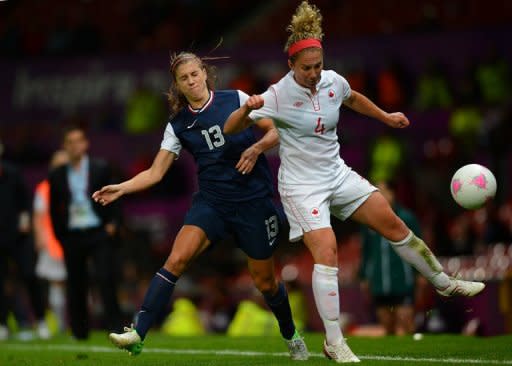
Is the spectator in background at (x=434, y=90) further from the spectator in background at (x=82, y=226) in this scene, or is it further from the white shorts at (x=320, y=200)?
the white shorts at (x=320, y=200)

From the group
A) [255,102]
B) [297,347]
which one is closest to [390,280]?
[297,347]

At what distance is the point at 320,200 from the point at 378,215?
47cm

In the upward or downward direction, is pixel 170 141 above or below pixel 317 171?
above

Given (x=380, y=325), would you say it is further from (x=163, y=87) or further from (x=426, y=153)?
(x=163, y=87)

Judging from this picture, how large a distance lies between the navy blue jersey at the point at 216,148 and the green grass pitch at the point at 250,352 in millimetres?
1304

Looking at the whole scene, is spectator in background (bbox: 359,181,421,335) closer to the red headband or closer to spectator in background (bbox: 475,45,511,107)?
spectator in background (bbox: 475,45,511,107)

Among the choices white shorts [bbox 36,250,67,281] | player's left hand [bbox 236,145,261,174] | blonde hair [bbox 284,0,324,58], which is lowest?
white shorts [bbox 36,250,67,281]

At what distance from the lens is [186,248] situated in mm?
8523

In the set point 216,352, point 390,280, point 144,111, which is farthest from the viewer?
point 144,111

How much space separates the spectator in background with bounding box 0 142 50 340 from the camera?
46.5 feet

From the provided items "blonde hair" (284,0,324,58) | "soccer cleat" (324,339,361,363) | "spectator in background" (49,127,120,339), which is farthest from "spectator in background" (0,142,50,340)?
"soccer cleat" (324,339,361,363)

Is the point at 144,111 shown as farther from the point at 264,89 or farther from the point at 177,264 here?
the point at 177,264

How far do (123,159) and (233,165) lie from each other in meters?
12.1

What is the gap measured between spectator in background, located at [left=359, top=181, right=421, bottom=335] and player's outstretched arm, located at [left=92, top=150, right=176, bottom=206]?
5021 millimetres
